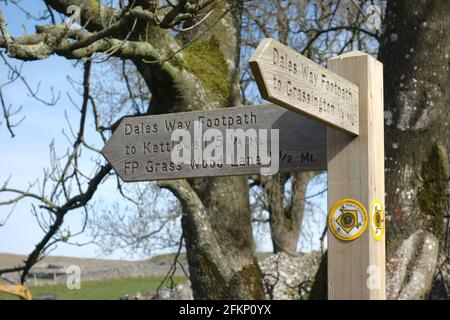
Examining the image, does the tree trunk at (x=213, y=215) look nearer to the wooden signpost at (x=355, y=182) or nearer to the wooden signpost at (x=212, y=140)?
the wooden signpost at (x=212, y=140)

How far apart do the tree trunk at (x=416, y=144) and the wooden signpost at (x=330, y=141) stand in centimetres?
159

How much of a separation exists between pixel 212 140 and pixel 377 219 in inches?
30.9

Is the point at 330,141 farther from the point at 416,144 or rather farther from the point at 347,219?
the point at 416,144

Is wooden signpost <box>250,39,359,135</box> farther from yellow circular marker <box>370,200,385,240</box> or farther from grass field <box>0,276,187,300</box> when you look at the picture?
grass field <box>0,276,187,300</box>

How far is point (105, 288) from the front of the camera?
21141 mm

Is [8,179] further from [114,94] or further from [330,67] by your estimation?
[114,94]

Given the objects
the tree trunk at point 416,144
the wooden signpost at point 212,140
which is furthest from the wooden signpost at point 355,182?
the tree trunk at point 416,144

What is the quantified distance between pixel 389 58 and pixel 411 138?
0.56m

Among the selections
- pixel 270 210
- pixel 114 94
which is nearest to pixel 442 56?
pixel 270 210

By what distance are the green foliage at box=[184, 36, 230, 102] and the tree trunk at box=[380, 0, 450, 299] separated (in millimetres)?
1309

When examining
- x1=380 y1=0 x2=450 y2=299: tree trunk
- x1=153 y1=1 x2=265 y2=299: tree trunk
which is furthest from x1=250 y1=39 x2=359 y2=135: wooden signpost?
x1=153 y1=1 x2=265 y2=299: tree trunk

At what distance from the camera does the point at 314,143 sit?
10.3 feet

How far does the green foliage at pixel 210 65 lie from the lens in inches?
217

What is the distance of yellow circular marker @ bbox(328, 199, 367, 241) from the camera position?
2891 mm
